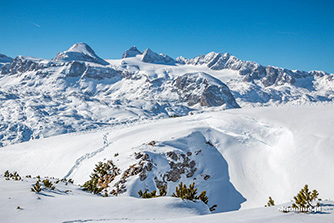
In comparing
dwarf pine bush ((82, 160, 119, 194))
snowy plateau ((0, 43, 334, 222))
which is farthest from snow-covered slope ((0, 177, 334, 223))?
dwarf pine bush ((82, 160, 119, 194))

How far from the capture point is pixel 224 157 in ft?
77.1

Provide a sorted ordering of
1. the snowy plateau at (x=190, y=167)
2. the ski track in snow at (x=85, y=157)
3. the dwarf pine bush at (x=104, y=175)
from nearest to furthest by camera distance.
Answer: the snowy plateau at (x=190, y=167) → the dwarf pine bush at (x=104, y=175) → the ski track in snow at (x=85, y=157)

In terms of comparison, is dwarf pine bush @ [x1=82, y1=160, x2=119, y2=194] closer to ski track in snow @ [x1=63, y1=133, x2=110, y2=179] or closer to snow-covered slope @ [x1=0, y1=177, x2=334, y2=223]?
ski track in snow @ [x1=63, y1=133, x2=110, y2=179]

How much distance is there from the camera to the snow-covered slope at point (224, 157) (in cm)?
Answer: 1878

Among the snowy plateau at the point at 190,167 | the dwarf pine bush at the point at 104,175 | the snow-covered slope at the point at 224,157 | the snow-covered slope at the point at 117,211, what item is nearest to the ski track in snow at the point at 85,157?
the snow-covered slope at the point at 224,157

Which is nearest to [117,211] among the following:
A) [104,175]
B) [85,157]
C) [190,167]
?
[104,175]

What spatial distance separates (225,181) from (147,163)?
7218mm

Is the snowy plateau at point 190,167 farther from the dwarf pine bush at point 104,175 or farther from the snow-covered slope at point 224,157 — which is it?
the dwarf pine bush at point 104,175

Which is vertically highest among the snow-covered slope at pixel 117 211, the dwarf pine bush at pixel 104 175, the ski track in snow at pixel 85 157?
the ski track in snow at pixel 85 157

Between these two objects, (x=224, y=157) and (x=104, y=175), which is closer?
(x=104, y=175)

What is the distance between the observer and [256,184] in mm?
20234

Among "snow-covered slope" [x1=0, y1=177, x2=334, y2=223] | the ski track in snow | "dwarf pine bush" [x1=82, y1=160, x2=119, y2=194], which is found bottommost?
"snow-covered slope" [x1=0, y1=177, x2=334, y2=223]

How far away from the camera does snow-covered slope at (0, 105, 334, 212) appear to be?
739 inches

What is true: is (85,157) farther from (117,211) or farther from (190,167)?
(117,211)
